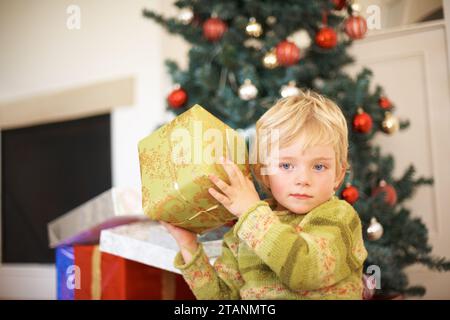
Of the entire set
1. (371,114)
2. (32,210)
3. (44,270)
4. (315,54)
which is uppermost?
(315,54)

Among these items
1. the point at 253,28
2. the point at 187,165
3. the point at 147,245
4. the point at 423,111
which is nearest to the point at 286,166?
the point at 187,165

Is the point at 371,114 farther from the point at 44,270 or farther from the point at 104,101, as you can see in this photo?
the point at 44,270

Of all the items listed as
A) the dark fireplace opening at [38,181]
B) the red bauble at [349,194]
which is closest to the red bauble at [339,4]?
the red bauble at [349,194]

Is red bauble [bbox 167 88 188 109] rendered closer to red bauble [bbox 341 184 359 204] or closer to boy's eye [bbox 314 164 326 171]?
red bauble [bbox 341 184 359 204]

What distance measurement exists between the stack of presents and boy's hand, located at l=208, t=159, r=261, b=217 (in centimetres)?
2

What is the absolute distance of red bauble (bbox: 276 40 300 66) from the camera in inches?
42.6

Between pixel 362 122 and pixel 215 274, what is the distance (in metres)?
0.58

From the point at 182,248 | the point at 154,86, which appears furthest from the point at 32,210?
the point at 182,248

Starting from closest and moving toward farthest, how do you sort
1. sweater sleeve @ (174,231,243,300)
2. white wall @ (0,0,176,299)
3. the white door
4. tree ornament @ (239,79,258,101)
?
1. sweater sleeve @ (174,231,243,300)
2. tree ornament @ (239,79,258,101)
3. the white door
4. white wall @ (0,0,176,299)

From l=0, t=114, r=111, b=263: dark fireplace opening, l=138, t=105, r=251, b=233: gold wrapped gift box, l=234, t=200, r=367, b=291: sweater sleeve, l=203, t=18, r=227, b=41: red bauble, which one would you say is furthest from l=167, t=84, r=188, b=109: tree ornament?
l=0, t=114, r=111, b=263: dark fireplace opening

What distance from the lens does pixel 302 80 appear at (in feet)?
3.92

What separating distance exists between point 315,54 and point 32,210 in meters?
1.52

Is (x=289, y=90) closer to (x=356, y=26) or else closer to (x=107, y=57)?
(x=356, y=26)
